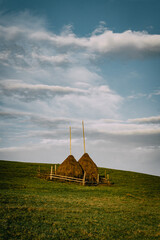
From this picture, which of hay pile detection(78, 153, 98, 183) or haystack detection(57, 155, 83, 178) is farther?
hay pile detection(78, 153, 98, 183)

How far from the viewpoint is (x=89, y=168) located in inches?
1139

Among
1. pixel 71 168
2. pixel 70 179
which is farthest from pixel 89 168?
pixel 70 179

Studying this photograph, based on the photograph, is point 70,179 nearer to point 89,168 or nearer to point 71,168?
point 71,168

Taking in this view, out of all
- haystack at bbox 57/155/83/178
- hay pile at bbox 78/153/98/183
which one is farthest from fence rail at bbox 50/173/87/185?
hay pile at bbox 78/153/98/183

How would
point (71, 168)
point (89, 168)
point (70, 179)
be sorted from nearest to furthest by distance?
point (70, 179) < point (71, 168) < point (89, 168)

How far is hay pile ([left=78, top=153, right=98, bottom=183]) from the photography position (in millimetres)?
28400

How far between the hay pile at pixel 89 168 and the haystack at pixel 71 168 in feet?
3.50

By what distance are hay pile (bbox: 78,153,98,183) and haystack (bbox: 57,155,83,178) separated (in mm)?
1068

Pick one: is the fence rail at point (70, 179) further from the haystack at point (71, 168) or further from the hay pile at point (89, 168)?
the hay pile at point (89, 168)

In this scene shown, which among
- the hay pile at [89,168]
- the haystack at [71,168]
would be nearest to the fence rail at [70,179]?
the haystack at [71,168]

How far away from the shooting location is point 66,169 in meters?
27.7

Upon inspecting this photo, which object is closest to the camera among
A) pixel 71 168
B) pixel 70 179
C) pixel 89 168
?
pixel 70 179

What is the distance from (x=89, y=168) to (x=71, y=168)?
2851 mm

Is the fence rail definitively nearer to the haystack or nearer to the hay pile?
the haystack
